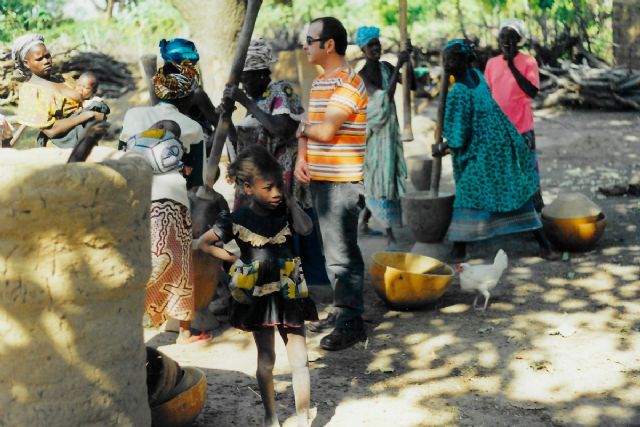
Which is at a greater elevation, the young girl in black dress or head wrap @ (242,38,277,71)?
head wrap @ (242,38,277,71)

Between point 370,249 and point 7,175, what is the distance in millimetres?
4862

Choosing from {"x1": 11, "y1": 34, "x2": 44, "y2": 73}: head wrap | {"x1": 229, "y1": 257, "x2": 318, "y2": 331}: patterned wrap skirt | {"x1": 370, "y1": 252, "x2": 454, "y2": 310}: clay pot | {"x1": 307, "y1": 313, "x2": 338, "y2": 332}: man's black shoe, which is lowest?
{"x1": 307, "y1": 313, "x2": 338, "y2": 332}: man's black shoe

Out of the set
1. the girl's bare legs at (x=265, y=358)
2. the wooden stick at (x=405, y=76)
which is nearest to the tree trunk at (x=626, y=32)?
the wooden stick at (x=405, y=76)

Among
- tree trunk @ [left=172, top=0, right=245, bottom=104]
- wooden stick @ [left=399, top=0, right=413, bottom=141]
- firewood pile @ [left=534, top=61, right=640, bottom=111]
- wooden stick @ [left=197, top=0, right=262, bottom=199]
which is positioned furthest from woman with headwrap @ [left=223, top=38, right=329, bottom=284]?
firewood pile @ [left=534, top=61, right=640, bottom=111]

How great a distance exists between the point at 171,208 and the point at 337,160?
101cm

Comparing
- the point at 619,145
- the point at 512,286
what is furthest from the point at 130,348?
the point at 619,145

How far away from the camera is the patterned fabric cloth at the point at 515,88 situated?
7.11m

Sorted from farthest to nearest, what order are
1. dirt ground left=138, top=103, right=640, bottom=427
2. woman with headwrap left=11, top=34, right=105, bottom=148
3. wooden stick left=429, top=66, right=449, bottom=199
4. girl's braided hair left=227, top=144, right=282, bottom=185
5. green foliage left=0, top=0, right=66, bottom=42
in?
green foliage left=0, top=0, right=66, bottom=42 < wooden stick left=429, top=66, right=449, bottom=199 < woman with headwrap left=11, top=34, right=105, bottom=148 < dirt ground left=138, top=103, right=640, bottom=427 < girl's braided hair left=227, top=144, right=282, bottom=185

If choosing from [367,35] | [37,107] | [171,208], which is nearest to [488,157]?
[367,35]

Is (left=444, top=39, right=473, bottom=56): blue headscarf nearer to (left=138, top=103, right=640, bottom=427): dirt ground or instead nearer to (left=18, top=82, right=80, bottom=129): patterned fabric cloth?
(left=138, top=103, right=640, bottom=427): dirt ground

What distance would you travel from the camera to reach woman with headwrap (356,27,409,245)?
730cm

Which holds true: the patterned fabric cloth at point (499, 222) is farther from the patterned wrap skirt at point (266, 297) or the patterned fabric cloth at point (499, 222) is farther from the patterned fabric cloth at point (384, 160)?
the patterned wrap skirt at point (266, 297)

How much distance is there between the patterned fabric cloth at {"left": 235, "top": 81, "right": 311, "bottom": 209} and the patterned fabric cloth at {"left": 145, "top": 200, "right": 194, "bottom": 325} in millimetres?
822

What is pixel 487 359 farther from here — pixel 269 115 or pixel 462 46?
pixel 462 46
